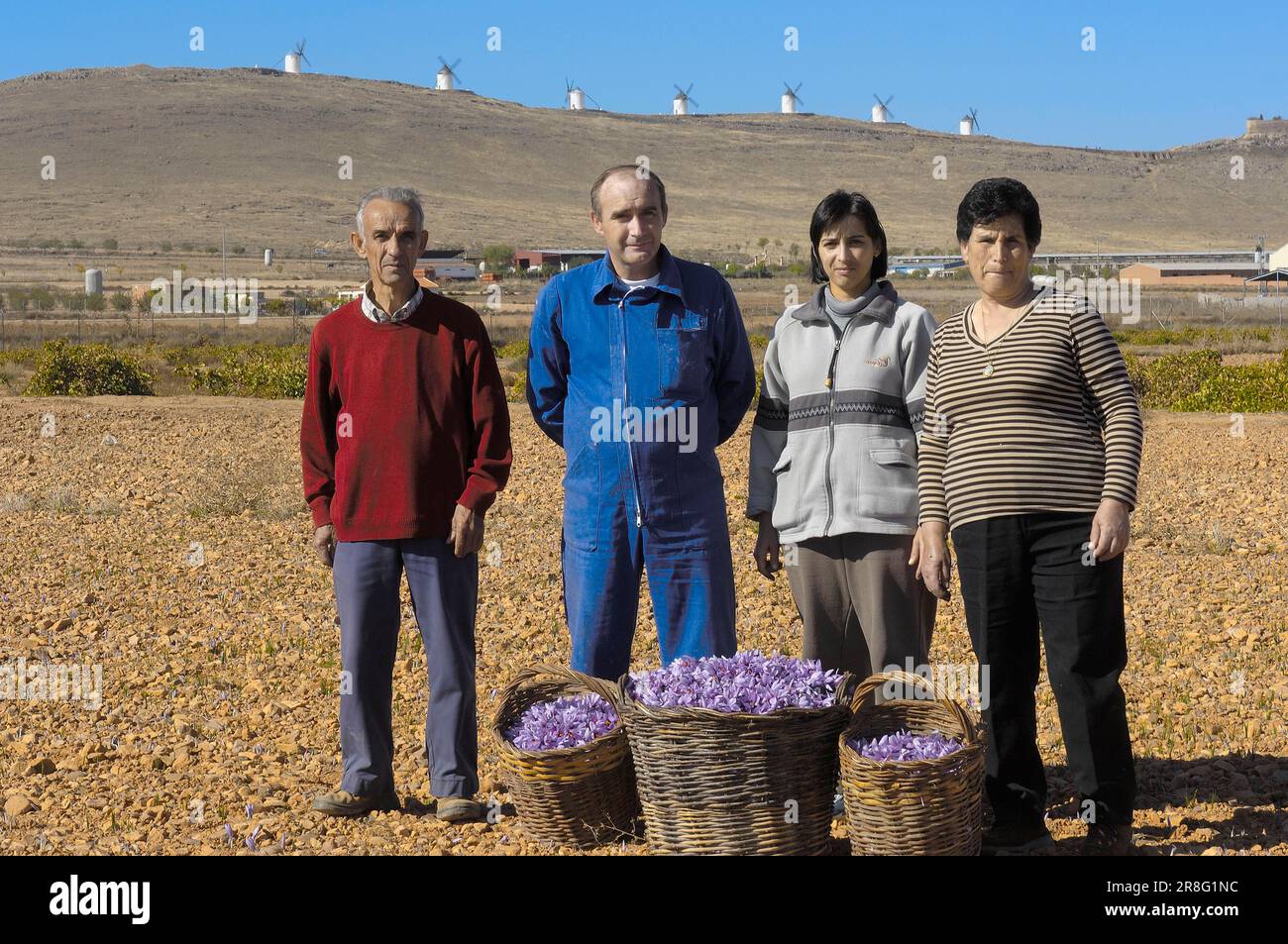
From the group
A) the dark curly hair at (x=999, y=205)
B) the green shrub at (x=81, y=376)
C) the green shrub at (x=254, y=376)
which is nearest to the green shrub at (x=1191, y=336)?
the green shrub at (x=254, y=376)

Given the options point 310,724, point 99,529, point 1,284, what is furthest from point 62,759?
point 1,284

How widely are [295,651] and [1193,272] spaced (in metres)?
84.8

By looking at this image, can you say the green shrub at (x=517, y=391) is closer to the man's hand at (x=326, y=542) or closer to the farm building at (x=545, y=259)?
the man's hand at (x=326, y=542)

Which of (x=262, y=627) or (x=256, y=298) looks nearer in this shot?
(x=262, y=627)

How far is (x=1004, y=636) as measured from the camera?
3.72 m

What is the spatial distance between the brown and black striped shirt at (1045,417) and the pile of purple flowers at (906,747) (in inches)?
23.2

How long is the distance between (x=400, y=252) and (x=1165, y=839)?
110 inches

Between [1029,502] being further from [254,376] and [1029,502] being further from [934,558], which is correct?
[254,376]

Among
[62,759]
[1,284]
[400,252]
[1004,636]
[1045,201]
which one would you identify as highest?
[1045,201]

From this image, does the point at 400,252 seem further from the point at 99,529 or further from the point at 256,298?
the point at 256,298

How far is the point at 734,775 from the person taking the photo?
11.4 ft

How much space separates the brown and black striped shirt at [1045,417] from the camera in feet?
11.7

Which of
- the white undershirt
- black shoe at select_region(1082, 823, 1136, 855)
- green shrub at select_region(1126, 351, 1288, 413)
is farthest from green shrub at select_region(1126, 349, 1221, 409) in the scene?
the white undershirt

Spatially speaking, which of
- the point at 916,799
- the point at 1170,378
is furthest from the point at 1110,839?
the point at 1170,378
